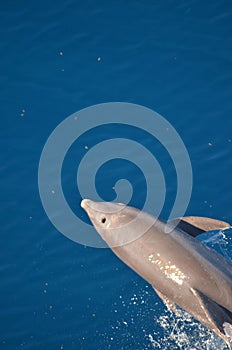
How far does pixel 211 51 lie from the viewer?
1222 cm

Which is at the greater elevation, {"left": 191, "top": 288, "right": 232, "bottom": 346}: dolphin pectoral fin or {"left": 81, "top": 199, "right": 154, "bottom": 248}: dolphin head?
{"left": 81, "top": 199, "right": 154, "bottom": 248}: dolphin head

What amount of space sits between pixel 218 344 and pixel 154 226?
2736mm

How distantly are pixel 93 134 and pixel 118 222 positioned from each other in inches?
148

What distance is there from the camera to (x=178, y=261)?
7660 mm

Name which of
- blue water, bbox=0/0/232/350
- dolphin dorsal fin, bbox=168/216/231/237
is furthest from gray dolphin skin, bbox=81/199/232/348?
blue water, bbox=0/0/232/350

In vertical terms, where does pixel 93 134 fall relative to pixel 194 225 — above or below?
below

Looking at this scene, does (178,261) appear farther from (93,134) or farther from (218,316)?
(93,134)

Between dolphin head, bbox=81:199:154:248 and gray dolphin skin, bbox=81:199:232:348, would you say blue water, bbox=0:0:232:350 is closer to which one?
gray dolphin skin, bbox=81:199:232:348

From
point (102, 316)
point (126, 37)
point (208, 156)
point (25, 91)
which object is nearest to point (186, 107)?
point (208, 156)

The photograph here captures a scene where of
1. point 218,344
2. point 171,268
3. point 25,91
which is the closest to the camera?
point 171,268

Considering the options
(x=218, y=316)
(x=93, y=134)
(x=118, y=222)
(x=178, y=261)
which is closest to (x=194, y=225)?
(x=178, y=261)

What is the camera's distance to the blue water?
10.4 m

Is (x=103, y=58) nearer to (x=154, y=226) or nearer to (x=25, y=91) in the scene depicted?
(x=25, y=91)

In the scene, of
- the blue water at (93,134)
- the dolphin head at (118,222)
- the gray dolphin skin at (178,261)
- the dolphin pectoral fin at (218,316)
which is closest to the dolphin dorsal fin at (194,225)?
the gray dolphin skin at (178,261)
